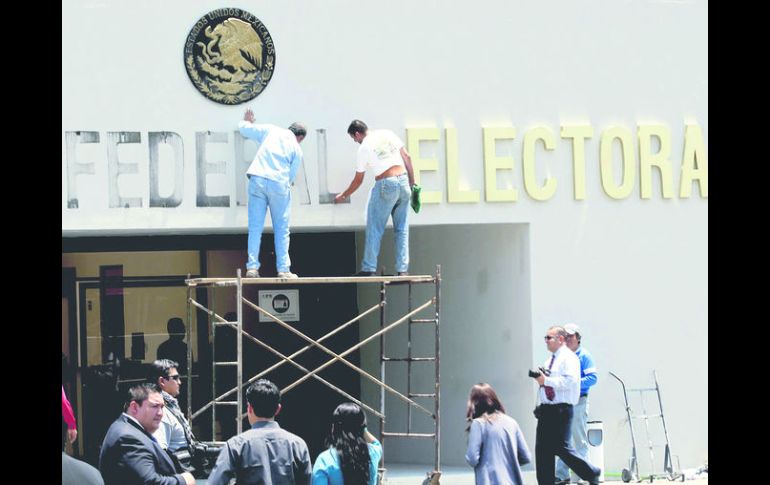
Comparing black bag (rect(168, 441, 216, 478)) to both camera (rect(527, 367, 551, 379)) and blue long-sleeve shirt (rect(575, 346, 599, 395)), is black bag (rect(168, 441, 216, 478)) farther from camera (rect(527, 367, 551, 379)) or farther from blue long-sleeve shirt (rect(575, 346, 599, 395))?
blue long-sleeve shirt (rect(575, 346, 599, 395))

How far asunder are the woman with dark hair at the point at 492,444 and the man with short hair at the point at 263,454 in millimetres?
2083

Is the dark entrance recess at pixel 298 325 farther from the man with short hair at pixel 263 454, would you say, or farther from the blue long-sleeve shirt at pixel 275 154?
the man with short hair at pixel 263 454

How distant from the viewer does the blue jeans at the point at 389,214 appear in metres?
13.1

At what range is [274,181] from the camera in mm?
12820

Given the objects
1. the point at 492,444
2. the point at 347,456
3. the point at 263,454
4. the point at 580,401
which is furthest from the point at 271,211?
the point at 263,454

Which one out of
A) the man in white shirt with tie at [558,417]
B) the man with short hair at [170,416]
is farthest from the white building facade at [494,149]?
the man with short hair at [170,416]

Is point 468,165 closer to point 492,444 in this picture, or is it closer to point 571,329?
point 571,329

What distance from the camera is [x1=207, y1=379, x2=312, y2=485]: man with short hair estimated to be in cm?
791

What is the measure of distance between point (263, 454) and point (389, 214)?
5.61 m

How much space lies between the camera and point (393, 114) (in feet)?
45.1

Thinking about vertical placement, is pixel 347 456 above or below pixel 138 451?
below

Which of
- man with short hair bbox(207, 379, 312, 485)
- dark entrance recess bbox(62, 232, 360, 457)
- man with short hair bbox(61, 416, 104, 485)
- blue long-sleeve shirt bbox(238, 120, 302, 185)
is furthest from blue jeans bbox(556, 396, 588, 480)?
man with short hair bbox(61, 416, 104, 485)
